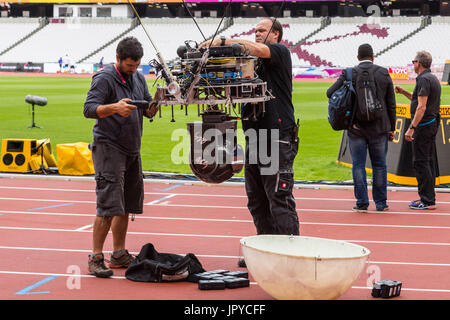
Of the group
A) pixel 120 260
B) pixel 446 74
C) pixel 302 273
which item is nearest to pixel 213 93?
pixel 302 273

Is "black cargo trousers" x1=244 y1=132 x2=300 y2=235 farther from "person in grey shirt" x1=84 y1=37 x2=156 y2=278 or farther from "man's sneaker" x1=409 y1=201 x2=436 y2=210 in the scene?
"man's sneaker" x1=409 y1=201 x2=436 y2=210

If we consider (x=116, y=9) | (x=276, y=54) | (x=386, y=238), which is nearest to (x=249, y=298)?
(x=276, y=54)

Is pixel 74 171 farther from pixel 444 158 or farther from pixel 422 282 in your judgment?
pixel 422 282

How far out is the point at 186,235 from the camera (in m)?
8.55

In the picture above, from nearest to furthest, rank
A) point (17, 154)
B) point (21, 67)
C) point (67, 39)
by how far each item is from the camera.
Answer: point (17, 154) < point (21, 67) < point (67, 39)

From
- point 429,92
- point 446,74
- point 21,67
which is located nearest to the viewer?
point 429,92

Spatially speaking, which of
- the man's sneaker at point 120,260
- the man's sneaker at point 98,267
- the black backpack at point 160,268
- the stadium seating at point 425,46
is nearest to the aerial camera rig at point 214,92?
the black backpack at point 160,268

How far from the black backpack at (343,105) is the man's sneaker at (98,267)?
4443 millimetres

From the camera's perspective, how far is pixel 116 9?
8469 centimetres

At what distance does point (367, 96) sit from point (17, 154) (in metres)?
6.76

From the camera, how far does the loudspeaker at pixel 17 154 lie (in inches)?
531

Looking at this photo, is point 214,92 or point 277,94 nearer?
point 214,92

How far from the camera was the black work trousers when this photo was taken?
1010cm

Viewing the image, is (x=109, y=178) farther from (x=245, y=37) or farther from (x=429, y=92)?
(x=245, y=37)
